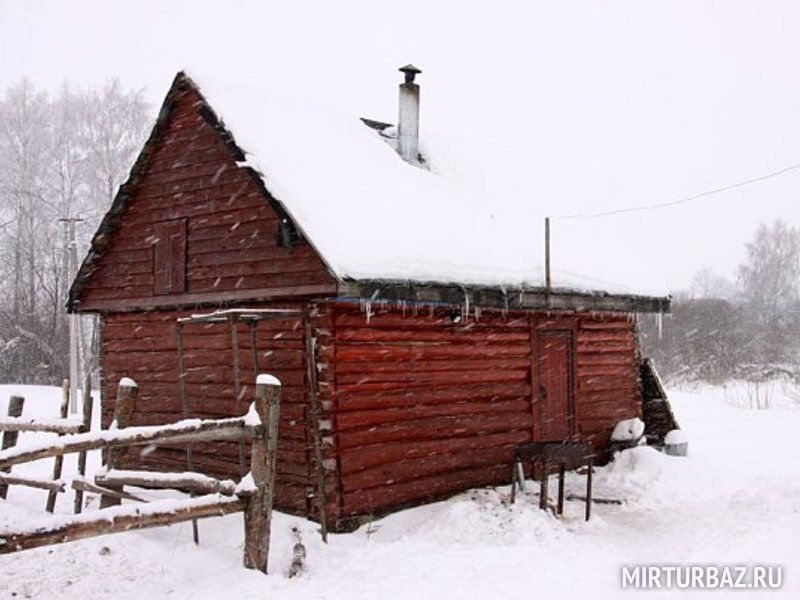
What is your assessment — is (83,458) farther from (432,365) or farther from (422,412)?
(432,365)

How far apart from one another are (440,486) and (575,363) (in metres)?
3.69

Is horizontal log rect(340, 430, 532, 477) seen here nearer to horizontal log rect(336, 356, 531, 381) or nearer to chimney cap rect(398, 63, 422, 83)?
horizontal log rect(336, 356, 531, 381)

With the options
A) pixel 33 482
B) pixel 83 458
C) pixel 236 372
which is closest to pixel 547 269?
pixel 236 372

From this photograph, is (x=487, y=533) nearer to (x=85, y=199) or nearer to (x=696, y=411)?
(x=696, y=411)

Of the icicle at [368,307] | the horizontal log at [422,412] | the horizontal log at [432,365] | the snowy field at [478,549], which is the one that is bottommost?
the snowy field at [478,549]

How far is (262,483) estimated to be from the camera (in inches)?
272

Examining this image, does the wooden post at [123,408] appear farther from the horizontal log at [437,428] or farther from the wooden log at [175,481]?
the horizontal log at [437,428]

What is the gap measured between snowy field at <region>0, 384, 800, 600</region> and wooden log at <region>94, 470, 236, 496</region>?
0.57m

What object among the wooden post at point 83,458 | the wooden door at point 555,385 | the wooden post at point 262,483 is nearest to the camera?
the wooden post at point 262,483

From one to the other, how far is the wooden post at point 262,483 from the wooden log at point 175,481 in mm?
236

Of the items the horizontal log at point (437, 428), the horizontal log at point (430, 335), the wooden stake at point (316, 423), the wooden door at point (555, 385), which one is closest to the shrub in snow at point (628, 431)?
the wooden door at point (555, 385)

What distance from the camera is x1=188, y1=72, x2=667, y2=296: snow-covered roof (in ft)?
31.9

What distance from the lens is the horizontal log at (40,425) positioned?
877cm

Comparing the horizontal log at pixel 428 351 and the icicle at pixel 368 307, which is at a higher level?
the icicle at pixel 368 307
